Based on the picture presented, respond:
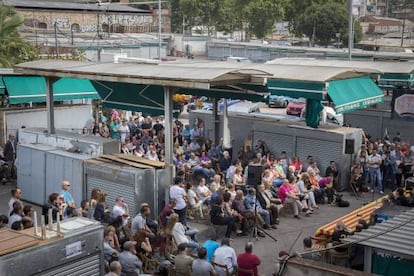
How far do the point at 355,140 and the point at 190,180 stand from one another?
507 cm

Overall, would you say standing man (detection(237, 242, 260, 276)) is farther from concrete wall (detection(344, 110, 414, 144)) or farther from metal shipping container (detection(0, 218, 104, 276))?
concrete wall (detection(344, 110, 414, 144))

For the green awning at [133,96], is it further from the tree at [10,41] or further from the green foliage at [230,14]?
the green foliage at [230,14]

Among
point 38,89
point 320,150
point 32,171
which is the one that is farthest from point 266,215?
point 38,89

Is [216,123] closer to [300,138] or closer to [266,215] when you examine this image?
[300,138]

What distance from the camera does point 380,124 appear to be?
22.5 m

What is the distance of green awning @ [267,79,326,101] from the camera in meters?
15.2

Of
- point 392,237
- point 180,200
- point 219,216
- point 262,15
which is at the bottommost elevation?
point 219,216

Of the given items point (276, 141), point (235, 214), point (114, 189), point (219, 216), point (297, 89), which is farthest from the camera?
point (276, 141)

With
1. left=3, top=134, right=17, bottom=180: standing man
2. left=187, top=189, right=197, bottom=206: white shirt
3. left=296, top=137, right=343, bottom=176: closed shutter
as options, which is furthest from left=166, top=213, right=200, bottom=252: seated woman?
left=3, top=134, right=17, bottom=180: standing man

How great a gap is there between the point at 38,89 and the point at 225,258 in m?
12.5

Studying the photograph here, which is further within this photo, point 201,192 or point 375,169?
point 375,169

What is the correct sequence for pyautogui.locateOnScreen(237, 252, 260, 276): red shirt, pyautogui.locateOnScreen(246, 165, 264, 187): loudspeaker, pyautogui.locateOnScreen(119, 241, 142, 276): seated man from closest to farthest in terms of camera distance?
pyautogui.locateOnScreen(119, 241, 142, 276): seated man
pyautogui.locateOnScreen(237, 252, 260, 276): red shirt
pyautogui.locateOnScreen(246, 165, 264, 187): loudspeaker

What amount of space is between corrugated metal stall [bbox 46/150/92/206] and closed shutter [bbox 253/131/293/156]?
22.2 feet

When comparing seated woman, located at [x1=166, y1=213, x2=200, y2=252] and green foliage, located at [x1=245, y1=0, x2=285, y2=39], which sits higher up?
green foliage, located at [x1=245, y1=0, x2=285, y2=39]
